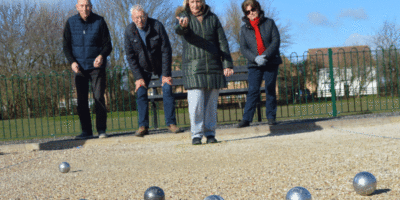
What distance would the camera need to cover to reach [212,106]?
5090mm

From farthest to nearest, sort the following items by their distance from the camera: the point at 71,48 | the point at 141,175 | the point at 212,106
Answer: the point at 71,48 < the point at 212,106 < the point at 141,175

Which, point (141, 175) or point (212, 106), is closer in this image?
point (141, 175)

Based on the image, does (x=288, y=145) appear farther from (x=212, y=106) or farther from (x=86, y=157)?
(x=86, y=157)

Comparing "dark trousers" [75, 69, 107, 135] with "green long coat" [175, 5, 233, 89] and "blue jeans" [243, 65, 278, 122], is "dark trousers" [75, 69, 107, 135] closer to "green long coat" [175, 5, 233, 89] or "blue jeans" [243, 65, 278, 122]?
"green long coat" [175, 5, 233, 89]

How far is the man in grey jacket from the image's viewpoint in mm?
5852

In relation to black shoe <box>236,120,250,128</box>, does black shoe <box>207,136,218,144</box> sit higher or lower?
lower

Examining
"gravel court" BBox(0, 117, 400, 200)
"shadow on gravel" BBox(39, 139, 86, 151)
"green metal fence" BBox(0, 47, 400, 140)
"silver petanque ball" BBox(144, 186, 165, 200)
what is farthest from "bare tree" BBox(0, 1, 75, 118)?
"silver petanque ball" BBox(144, 186, 165, 200)

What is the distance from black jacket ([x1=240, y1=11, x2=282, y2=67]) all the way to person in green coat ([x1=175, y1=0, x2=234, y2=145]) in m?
1.08

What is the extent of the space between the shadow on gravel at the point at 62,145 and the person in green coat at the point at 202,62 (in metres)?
2.11

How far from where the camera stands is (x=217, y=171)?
10.4 feet

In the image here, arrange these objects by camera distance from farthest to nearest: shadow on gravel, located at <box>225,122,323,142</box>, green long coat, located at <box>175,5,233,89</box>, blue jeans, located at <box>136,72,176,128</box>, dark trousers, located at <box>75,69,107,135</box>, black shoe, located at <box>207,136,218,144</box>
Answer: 1. shadow on gravel, located at <box>225,122,323,142</box>
2. dark trousers, located at <box>75,69,107,135</box>
3. blue jeans, located at <box>136,72,176,128</box>
4. black shoe, located at <box>207,136,218,144</box>
5. green long coat, located at <box>175,5,233,89</box>

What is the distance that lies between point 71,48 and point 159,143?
2012 millimetres

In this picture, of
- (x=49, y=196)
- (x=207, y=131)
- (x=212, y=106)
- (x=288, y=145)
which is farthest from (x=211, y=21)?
(x=49, y=196)

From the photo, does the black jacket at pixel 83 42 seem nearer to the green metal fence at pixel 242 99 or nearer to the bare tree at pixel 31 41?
the green metal fence at pixel 242 99
